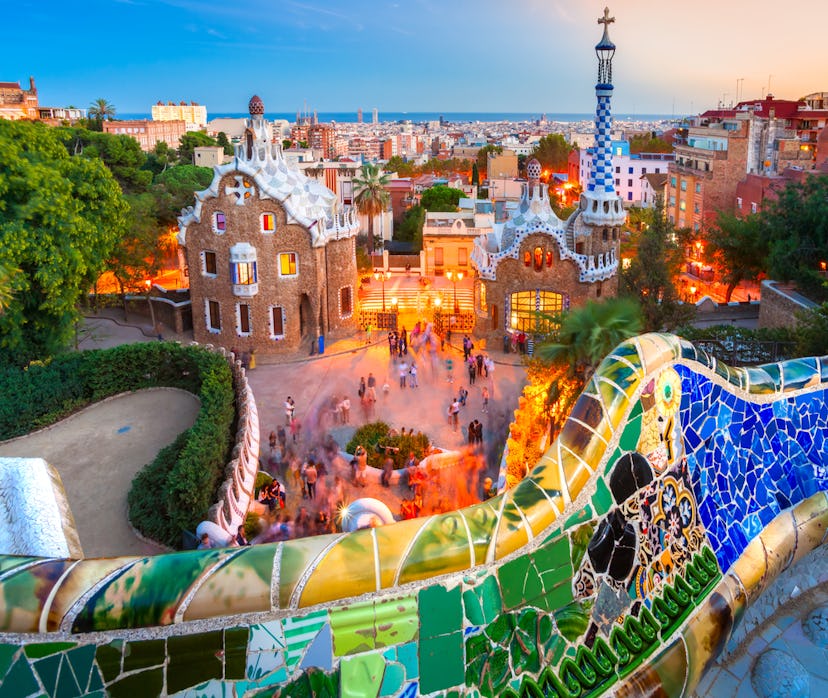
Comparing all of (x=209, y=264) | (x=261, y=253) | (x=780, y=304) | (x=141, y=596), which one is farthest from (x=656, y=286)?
(x=141, y=596)

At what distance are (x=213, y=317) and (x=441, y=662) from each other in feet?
91.9

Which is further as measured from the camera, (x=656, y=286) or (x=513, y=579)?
(x=656, y=286)

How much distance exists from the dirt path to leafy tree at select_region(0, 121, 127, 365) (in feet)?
12.0

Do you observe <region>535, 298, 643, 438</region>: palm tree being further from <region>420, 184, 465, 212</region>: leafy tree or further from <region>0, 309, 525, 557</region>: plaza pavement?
<region>420, 184, 465, 212</region>: leafy tree

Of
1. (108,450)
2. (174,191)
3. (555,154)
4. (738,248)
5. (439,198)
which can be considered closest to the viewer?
(108,450)

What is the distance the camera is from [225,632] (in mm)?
4820

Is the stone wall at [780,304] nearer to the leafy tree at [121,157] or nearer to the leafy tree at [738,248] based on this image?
the leafy tree at [738,248]

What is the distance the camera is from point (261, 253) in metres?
30.3

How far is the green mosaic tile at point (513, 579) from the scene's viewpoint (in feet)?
18.7

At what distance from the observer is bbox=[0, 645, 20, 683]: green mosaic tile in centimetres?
455

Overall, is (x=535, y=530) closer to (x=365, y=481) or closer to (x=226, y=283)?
(x=365, y=481)

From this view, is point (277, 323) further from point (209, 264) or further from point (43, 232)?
point (43, 232)

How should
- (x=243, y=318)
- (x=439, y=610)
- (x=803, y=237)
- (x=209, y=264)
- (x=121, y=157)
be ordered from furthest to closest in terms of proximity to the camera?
(x=121, y=157) → (x=209, y=264) → (x=243, y=318) → (x=803, y=237) → (x=439, y=610)

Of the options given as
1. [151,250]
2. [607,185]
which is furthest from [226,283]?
[607,185]
